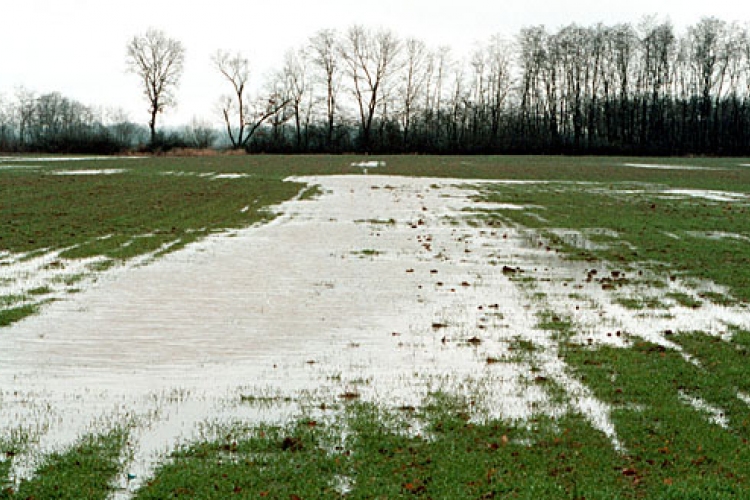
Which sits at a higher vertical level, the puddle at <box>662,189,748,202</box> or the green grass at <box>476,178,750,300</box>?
the puddle at <box>662,189,748,202</box>

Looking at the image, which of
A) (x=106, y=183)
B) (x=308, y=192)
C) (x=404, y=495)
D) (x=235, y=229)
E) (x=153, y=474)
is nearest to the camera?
(x=404, y=495)

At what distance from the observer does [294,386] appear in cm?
736

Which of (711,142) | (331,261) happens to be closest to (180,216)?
(331,261)

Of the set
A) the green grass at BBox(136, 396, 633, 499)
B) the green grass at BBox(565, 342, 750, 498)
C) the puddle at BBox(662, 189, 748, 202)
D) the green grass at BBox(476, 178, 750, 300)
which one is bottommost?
the green grass at BBox(565, 342, 750, 498)

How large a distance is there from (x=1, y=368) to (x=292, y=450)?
3.73m

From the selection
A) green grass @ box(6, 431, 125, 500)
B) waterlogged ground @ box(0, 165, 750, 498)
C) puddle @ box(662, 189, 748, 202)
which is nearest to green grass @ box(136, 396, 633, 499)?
waterlogged ground @ box(0, 165, 750, 498)

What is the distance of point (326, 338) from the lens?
368 inches

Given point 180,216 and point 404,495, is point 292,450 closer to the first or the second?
point 404,495

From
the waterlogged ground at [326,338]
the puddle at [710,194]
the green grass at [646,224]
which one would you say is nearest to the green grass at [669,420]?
the waterlogged ground at [326,338]

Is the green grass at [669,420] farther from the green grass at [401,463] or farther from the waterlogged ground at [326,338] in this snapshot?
Answer: the green grass at [401,463]

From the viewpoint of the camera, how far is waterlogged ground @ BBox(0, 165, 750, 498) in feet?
21.2

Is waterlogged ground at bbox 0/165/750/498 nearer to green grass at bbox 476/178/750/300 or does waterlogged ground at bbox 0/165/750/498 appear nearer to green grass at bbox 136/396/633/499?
green grass at bbox 136/396/633/499

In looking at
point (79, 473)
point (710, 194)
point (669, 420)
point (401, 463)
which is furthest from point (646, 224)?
point (79, 473)

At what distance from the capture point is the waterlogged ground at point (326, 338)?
6.47 meters
